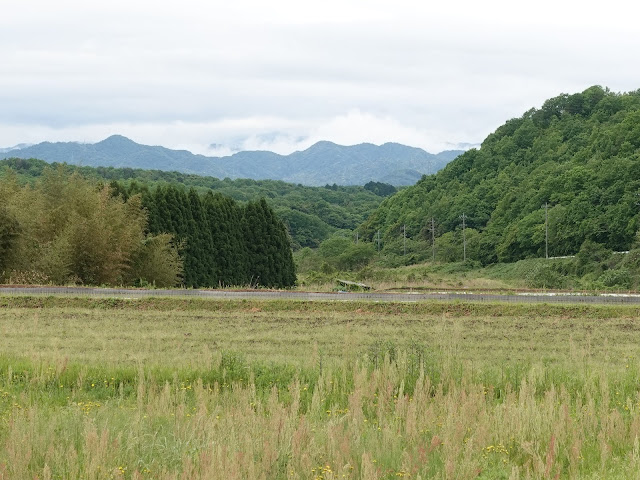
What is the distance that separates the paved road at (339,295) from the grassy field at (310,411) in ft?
30.1

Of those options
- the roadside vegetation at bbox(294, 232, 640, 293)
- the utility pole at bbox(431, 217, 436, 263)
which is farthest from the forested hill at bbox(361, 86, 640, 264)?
the roadside vegetation at bbox(294, 232, 640, 293)

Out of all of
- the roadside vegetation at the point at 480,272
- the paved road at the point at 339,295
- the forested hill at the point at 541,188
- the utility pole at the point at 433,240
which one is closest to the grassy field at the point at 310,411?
the paved road at the point at 339,295

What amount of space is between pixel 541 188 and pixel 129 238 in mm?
62974

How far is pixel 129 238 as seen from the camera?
1528 inches

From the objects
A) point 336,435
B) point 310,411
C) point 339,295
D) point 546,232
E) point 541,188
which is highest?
point 541,188

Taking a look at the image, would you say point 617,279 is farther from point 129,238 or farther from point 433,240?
point 433,240

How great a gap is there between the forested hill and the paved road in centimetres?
5007

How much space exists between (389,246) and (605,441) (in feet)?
340

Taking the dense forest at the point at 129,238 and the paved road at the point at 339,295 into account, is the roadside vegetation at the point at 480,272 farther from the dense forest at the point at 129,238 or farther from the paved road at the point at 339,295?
the paved road at the point at 339,295

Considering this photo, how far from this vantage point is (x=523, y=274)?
73625 millimetres

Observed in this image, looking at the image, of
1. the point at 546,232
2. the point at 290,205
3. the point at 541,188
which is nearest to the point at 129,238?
the point at 546,232

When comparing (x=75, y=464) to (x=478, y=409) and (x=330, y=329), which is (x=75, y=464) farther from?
(x=330, y=329)

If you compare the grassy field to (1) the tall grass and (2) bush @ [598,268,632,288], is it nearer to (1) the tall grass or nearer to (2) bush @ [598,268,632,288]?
(1) the tall grass

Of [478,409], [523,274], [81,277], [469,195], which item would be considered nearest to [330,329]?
[478,409]
